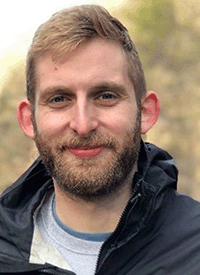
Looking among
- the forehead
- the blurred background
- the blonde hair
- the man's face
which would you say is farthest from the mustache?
the blurred background

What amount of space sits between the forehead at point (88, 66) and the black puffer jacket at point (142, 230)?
0.63 meters

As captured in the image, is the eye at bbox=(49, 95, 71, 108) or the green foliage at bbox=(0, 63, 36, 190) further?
the green foliage at bbox=(0, 63, 36, 190)

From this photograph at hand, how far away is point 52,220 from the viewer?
322 centimetres

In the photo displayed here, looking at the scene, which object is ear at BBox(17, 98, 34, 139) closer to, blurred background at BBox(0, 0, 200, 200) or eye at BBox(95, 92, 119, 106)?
eye at BBox(95, 92, 119, 106)

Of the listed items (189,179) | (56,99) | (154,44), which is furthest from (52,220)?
(154,44)

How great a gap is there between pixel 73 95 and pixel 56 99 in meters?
0.12

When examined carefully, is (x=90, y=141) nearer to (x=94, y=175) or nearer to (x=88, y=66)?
(x=94, y=175)

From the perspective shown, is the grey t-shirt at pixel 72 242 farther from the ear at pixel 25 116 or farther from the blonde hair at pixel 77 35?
the blonde hair at pixel 77 35

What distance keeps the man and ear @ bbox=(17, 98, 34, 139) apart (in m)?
0.09

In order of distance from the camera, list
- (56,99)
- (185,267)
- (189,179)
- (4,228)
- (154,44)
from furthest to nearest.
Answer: (154,44) < (189,179) < (4,228) < (56,99) < (185,267)

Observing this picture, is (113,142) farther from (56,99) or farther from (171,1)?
(171,1)

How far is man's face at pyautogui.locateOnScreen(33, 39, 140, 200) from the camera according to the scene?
114 inches

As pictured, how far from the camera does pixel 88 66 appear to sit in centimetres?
297

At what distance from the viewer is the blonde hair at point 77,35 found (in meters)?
3.05
